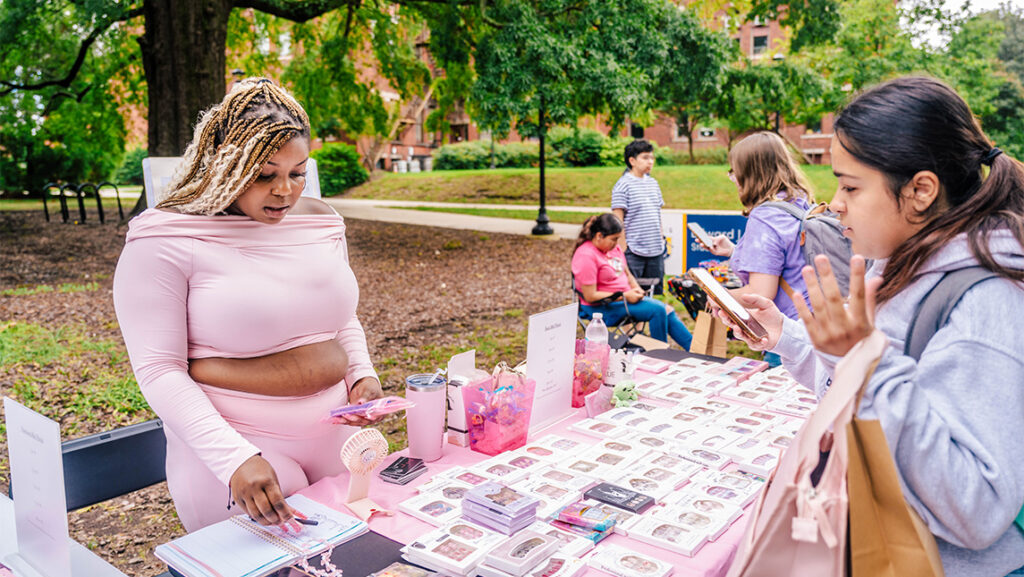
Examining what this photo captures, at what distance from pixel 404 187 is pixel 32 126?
1174 centimetres

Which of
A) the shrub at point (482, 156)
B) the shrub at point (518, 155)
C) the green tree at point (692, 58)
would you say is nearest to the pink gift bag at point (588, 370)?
the green tree at point (692, 58)

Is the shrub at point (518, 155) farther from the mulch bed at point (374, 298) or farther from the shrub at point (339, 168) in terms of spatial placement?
the mulch bed at point (374, 298)

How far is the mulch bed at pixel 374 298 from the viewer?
12.3 ft

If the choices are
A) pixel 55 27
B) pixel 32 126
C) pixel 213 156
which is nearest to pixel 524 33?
pixel 55 27

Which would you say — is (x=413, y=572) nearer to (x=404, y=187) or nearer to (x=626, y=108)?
(x=626, y=108)

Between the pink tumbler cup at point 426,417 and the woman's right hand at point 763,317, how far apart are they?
882 mm

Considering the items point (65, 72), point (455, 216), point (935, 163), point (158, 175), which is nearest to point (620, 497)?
point (935, 163)

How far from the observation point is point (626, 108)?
10.1 m

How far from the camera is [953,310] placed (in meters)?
1.23

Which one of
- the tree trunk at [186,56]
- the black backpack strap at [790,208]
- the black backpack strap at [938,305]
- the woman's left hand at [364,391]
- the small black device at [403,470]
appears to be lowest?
the small black device at [403,470]

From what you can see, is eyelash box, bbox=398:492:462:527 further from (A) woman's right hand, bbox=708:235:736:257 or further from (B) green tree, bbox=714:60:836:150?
(B) green tree, bbox=714:60:836:150

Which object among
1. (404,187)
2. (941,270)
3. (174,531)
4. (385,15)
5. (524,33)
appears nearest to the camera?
(941,270)

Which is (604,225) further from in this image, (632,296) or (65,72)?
(65,72)

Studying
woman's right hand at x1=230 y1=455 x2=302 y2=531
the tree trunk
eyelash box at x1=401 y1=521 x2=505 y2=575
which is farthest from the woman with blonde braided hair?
the tree trunk
